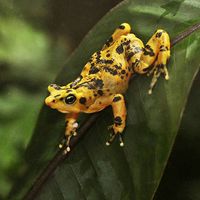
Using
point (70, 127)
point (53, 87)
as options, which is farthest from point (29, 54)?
point (70, 127)

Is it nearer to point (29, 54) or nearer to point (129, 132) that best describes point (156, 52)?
point (129, 132)

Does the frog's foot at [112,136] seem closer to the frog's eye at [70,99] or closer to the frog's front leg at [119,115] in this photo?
the frog's front leg at [119,115]

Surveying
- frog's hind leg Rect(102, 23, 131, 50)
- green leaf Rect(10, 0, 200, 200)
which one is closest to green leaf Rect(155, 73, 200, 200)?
green leaf Rect(10, 0, 200, 200)

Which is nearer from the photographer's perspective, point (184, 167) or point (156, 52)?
point (156, 52)

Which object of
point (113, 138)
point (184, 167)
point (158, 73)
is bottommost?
point (184, 167)

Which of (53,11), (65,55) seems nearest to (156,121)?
(65,55)

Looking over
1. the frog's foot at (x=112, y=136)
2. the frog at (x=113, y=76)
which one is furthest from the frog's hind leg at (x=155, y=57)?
the frog's foot at (x=112, y=136)

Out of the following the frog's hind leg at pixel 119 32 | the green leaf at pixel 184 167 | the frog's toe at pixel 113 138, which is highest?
the frog's hind leg at pixel 119 32
